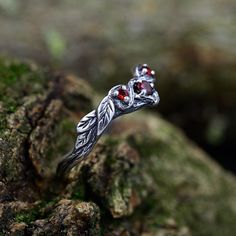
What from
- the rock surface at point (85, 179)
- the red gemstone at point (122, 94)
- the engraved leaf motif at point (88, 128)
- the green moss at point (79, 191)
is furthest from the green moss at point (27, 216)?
Result: the red gemstone at point (122, 94)

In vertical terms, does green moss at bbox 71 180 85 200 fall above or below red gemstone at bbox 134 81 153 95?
below

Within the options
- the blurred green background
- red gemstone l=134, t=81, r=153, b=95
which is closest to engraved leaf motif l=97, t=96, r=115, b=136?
red gemstone l=134, t=81, r=153, b=95

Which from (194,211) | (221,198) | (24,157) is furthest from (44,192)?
(221,198)

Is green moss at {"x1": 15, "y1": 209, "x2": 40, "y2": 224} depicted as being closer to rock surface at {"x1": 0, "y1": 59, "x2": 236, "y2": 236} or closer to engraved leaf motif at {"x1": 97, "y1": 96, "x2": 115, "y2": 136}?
rock surface at {"x1": 0, "y1": 59, "x2": 236, "y2": 236}

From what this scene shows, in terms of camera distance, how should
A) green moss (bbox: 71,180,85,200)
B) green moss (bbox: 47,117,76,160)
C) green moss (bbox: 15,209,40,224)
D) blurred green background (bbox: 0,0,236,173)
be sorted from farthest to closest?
blurred green background (bbox: 0,0,236,173) → green moss (bbox: 47,117,76,160) → green moss (bbox: 71,180,85,200) → green moss (bbox: 15,209,40,224)

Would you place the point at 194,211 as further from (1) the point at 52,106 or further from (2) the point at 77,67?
(2) the point at 77,67

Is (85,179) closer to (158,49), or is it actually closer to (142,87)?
(142,87)

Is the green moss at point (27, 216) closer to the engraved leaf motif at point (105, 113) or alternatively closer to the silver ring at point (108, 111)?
the silver ring at point (108, 111)
